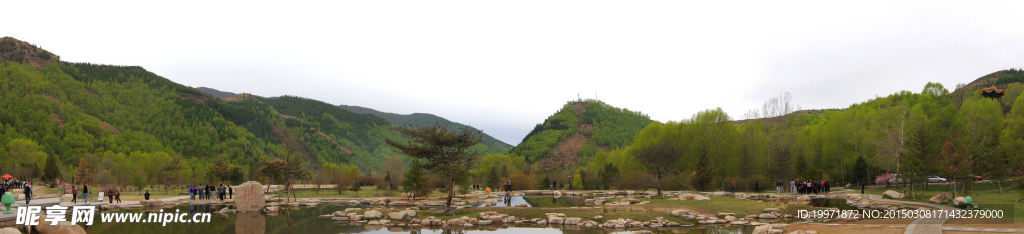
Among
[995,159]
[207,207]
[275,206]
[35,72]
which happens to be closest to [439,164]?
[275,206]

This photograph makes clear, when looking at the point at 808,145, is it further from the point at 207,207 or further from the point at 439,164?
the point at 207,207

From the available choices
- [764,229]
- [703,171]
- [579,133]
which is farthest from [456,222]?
[579,133]

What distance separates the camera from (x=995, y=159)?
108ft

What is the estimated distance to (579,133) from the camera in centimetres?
13438

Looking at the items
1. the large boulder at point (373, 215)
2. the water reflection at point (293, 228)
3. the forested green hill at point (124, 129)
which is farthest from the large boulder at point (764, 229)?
the forested green hill at point (124, 129)

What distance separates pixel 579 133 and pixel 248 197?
369 ft

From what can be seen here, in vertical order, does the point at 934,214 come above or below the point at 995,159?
below

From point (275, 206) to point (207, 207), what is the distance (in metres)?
4.35

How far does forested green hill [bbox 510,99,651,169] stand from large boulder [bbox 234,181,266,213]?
8670 centimetres

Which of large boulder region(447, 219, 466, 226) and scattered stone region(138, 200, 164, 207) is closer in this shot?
large boulder region(447, 219, 466, 226)

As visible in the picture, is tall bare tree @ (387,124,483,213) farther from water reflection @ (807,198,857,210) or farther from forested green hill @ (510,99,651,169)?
forested green hill @ (510,99,651,169)

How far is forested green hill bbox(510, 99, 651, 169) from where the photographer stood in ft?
398

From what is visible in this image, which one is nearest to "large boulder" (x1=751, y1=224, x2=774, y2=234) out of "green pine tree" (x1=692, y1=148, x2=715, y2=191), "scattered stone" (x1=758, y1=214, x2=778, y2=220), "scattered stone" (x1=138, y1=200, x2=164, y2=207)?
"scattered stone" (x1=758, y1=214, x2=778, y2=220)

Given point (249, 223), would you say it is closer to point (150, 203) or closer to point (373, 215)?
point (373, 215)
